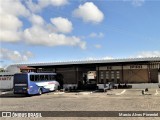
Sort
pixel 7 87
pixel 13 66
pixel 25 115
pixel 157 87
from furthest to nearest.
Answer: pixel 13 66, pixel 7 87, pixel 157 87, pixel 25 115

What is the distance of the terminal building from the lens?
3884cm

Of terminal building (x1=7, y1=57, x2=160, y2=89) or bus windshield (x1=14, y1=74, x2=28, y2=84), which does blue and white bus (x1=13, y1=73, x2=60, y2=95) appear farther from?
terminal building (x1=7, y1=57, x2=160, y2=89)

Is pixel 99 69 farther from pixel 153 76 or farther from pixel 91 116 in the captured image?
pixel 91 116

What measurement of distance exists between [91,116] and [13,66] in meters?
42.2

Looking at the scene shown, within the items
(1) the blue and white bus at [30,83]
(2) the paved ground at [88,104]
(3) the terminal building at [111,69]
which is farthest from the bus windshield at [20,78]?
(3) the terminal building at [111,69]

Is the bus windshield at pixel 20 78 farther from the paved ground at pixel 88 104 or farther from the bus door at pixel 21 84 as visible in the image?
the paved ground at pixel 88 104

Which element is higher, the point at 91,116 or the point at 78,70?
the point at 78,70

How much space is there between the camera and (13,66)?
55.5 meters

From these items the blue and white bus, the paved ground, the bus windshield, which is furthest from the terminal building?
the paved ground

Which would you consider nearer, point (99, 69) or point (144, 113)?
point (144, 113)

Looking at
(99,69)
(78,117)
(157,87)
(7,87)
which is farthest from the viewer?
(7,87)

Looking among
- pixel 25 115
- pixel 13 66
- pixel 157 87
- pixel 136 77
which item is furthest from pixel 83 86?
pixel 25 115

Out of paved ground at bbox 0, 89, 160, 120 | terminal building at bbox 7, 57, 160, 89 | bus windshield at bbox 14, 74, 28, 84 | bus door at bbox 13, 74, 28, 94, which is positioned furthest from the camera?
terminal building at bbox 7, 57, 160, 89

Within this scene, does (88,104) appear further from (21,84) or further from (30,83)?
(21,84)
